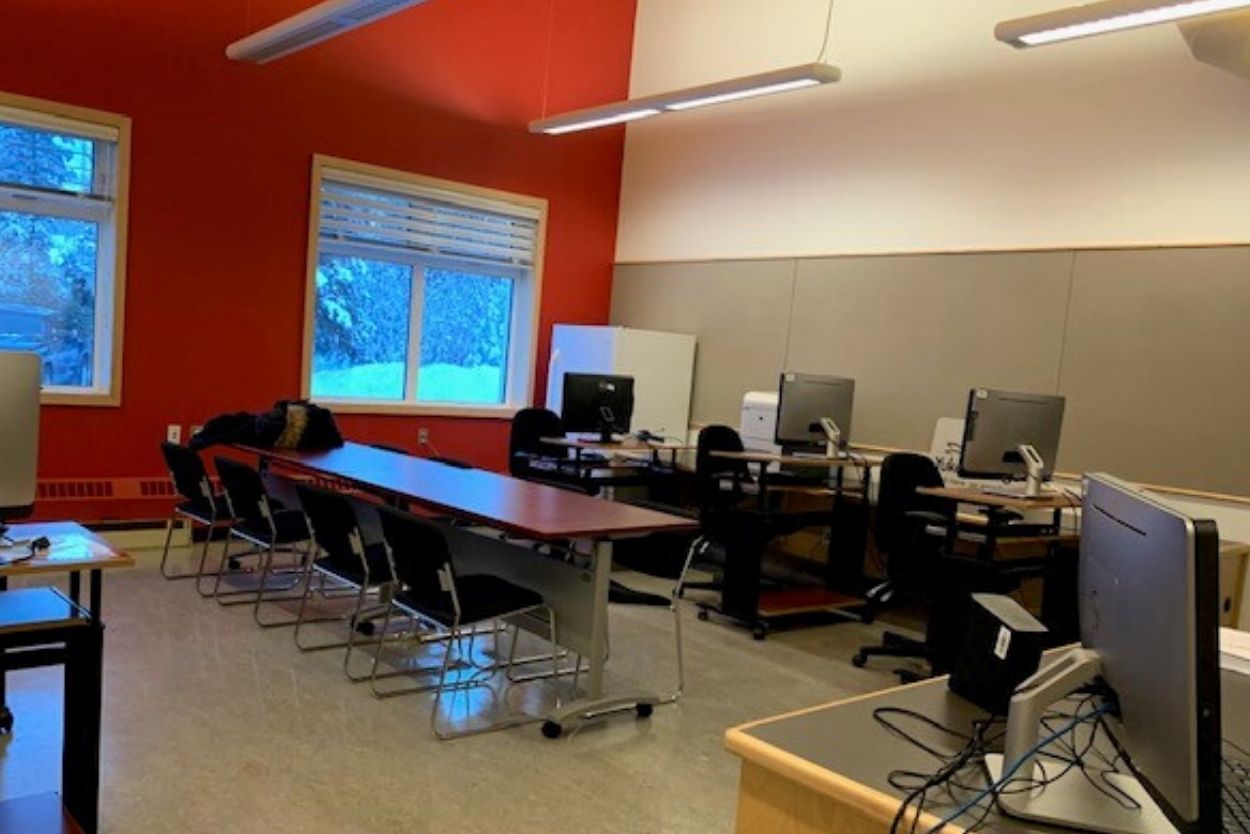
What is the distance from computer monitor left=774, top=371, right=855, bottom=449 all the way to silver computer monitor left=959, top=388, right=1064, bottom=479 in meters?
1.28

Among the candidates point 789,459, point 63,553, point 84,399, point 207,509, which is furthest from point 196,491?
point 789,459

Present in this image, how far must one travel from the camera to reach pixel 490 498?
393cm

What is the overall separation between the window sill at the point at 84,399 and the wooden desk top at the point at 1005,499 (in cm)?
447

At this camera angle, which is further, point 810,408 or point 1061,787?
point 810,408

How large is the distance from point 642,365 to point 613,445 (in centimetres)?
114

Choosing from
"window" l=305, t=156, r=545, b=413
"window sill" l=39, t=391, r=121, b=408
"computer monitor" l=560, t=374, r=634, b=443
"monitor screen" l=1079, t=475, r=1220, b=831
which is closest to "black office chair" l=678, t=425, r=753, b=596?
"computer monitor" l=560, t=374, r=634, b=443

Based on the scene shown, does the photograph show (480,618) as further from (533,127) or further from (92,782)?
(533,127)

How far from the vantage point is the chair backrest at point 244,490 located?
4.44 meters

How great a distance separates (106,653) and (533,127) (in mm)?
4509

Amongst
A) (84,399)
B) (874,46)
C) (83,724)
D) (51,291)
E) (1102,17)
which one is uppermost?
(874,46)

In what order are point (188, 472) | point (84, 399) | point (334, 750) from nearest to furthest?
point (334, 750) < point (188, 472) < point (84, 399)

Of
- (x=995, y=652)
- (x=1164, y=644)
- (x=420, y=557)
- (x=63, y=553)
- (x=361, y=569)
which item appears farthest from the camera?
(x=361, y=569)

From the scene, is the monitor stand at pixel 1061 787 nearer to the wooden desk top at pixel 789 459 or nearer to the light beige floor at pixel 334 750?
the light beige floor at pixel 334 750

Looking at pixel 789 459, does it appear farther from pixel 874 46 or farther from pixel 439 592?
pixel 874 46
